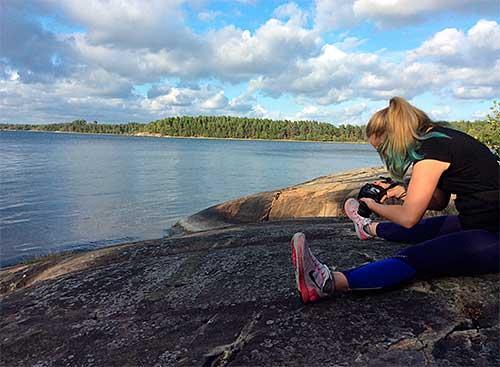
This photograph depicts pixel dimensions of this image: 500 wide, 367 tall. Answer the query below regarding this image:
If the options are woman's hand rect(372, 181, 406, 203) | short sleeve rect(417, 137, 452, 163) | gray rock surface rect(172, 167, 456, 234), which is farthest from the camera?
gray rock surface rect(172, 167, 456, 234)

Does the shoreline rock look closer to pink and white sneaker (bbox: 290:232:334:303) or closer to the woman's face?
pink and white sneaker (bbox: 290:232:334:303)

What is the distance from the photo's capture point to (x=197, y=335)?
384 centimetres

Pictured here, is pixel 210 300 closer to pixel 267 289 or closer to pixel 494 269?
pixel 267 289

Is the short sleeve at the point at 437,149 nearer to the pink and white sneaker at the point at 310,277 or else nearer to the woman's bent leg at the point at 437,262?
the woman's bent leg at the point at 437,262

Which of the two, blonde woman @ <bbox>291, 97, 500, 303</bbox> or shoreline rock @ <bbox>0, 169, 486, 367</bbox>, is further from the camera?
blonde woman @ <bbox>291, 97, 500, 303</bbox>

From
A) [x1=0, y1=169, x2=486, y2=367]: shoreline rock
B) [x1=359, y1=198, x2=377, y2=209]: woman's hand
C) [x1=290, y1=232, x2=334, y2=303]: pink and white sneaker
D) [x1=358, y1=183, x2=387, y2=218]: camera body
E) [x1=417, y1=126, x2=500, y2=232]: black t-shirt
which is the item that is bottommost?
[x1=0, y1=169, x2=486, y2=367]: shoreline rock

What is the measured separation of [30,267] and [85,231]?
11.7 meters

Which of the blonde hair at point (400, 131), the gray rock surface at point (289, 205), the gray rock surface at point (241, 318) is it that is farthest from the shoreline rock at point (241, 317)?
the gray rock surface at point (289, 205)

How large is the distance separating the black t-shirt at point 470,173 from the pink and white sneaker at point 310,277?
1.34m

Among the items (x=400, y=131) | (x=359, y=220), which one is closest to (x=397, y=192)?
(x=359, y=220)

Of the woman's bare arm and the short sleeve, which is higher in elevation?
the short sleeve

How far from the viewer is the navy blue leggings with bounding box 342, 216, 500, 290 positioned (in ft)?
12.9

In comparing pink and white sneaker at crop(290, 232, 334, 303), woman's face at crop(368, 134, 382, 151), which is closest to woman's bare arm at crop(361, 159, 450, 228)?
woman's face at crop(368, 134, 382, 151)

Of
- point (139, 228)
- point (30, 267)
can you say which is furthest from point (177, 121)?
point (30, 267)
